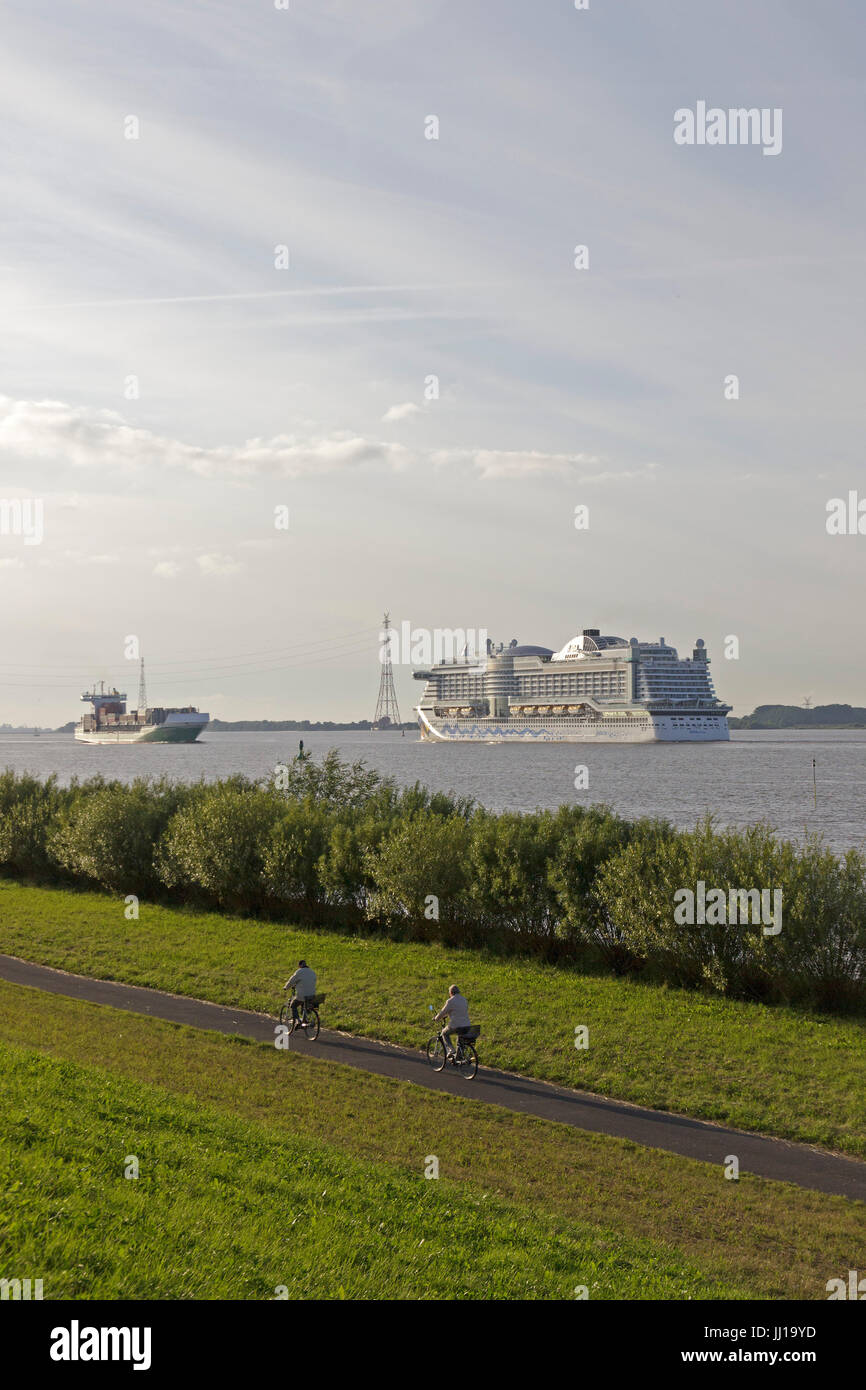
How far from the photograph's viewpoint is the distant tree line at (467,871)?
2328 cm

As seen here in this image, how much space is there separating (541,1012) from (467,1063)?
4469mm

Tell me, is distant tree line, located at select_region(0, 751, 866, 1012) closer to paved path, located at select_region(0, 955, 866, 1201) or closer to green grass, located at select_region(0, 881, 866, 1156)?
green grass, located at select_region(0, 881, 866, 1156)

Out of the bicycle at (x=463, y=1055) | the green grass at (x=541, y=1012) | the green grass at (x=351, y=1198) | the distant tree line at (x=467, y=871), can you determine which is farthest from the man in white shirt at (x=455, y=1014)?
the distant tree line at (x=467, y=871)

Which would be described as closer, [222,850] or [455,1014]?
[455,1014]

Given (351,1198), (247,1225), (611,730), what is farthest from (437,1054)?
(611,730)

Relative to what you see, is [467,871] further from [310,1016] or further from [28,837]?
[28,837]

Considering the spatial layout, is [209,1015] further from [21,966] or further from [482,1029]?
[21,966]

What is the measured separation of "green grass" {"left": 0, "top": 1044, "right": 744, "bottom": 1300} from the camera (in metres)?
7.61

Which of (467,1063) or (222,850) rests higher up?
(222,850)

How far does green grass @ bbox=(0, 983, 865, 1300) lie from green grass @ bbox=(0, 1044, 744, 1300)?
0.08ft

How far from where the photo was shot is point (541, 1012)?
72.4 feet

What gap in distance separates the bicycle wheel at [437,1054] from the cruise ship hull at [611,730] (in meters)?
134

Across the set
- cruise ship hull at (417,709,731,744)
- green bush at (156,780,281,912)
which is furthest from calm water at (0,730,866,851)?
green bush at (156,780,281,912)

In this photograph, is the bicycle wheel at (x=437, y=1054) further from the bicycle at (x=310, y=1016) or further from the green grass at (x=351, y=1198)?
the bicycle at (x=310, y=1016)
